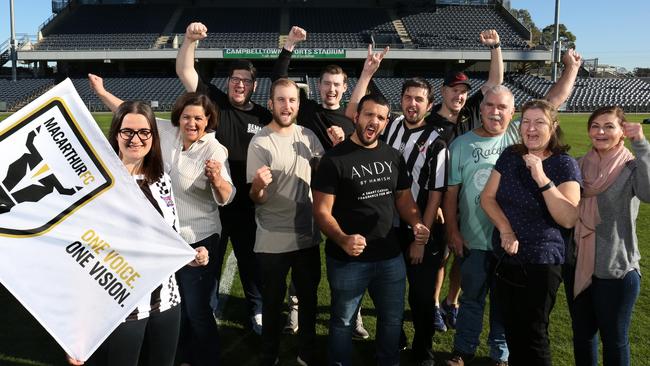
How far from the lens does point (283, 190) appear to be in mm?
3184

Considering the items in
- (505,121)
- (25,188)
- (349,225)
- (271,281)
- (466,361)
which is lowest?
(466,361)

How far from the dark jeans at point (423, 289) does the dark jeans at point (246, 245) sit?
48.4 inches

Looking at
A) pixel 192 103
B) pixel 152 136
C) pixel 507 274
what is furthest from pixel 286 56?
pixel 507 274

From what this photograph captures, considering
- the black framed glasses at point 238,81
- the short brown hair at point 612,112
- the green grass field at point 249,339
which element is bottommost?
the green grass field at point 249,339

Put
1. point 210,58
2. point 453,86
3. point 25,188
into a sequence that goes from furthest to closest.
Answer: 1. point 210,58
2. point 453,86
3. point 25,188

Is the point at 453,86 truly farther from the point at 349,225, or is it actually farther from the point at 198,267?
the point at 198,267

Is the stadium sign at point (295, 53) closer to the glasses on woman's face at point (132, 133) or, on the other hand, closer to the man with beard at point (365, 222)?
the man with beard at point (365, 222)

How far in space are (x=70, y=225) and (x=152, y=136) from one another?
0.54 m

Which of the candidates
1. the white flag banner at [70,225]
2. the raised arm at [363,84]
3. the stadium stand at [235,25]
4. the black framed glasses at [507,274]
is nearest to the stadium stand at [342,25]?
the stadium stand at [235,25]

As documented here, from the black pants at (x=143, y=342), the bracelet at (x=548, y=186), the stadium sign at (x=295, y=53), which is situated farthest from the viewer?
the stadium sign at (x=295, y=53)

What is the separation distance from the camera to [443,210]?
344 centimetres

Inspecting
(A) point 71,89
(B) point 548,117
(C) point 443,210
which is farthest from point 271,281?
(B) point 548,117

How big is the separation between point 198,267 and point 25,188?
1181mm

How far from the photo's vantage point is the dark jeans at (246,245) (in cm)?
387
